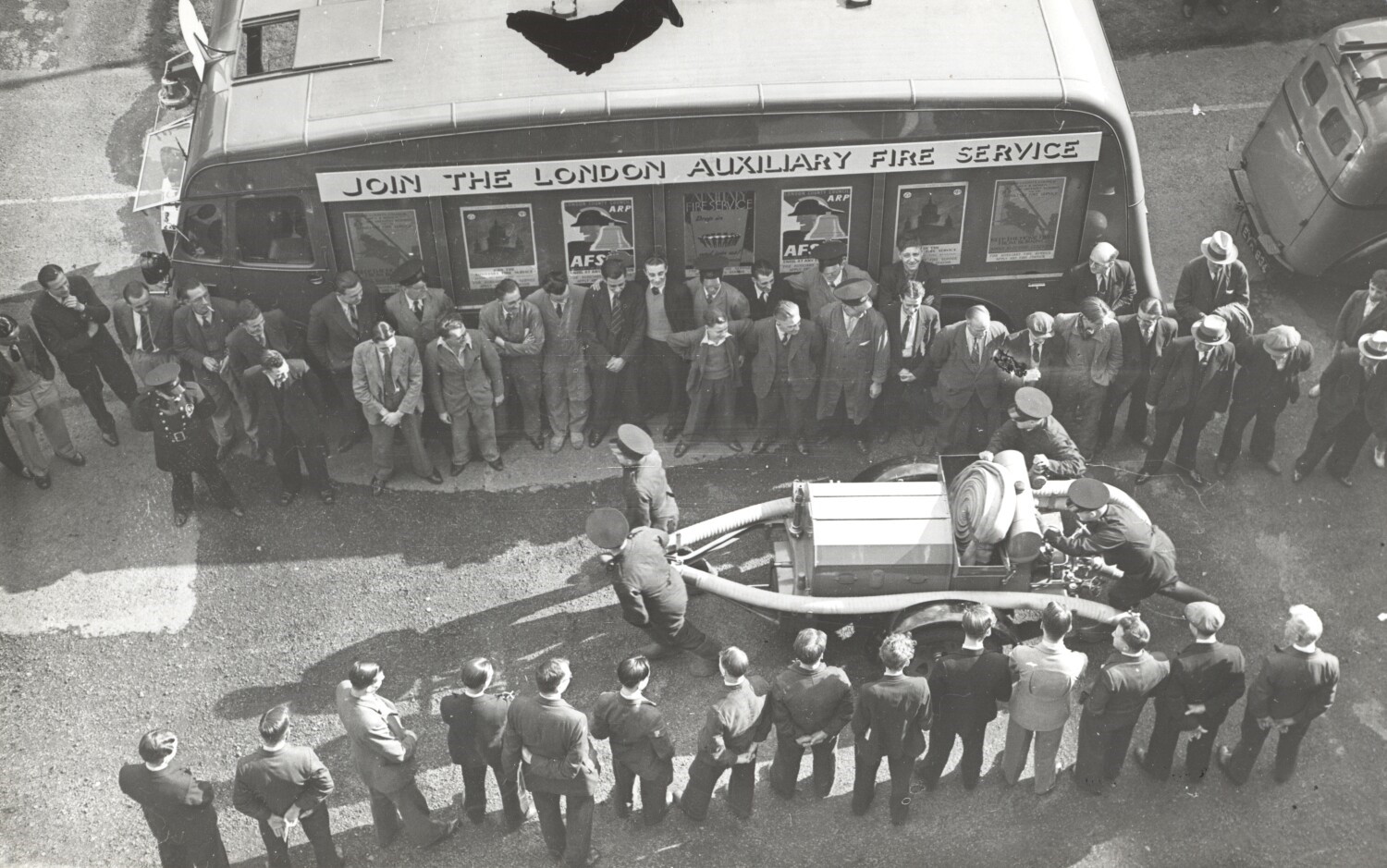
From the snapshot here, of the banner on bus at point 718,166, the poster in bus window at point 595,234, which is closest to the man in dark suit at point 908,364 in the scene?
the banner on bus at point 718,166

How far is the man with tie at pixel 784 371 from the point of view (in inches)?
422

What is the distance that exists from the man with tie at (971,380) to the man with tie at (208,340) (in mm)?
5971

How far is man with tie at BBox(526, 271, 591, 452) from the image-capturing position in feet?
35.8

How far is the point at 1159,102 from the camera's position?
14.6 meters

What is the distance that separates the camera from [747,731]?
7922 mm

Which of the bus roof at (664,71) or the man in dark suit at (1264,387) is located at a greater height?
the bus roof at (664,71)

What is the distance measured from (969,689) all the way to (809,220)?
175 inches

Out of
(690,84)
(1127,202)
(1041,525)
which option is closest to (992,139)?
(1127,202)

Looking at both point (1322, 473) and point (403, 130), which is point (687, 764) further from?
point (1322, 473)

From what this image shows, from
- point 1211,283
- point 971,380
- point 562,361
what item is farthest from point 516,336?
point 1211,283

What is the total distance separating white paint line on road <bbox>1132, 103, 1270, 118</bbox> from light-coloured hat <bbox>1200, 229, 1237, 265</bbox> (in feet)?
13.2

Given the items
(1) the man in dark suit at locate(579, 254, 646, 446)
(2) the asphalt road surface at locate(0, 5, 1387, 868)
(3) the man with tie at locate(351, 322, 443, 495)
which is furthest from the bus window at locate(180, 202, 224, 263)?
(1) the man in dark suit at locate(579, 254, 646, 446)

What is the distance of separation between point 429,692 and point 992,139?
612 centimetres

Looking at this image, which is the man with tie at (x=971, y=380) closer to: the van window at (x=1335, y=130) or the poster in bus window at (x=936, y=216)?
the poster in bus window at (x=936, y=216)
